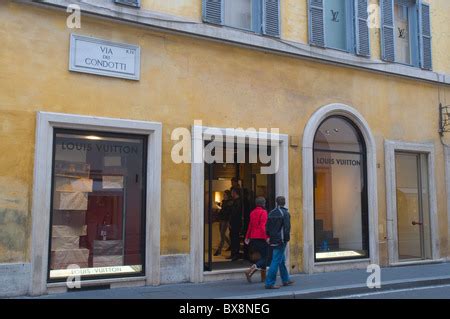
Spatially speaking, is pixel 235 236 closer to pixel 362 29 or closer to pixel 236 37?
pixel 236 37

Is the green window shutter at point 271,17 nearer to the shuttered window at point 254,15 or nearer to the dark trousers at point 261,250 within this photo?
the shuttered window at point 254,15

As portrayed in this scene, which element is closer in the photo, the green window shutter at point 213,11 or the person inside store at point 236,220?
the green window shutter at point 213,11

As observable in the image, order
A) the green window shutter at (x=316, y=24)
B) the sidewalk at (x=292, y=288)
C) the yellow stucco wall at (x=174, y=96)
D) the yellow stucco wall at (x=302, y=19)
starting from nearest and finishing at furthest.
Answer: the yellow stucco wall at (x=174, y=96) < the sidewalk at (x=292, y=288) < the yellow stucco wall at (x=302, y=19) < the green window shutter at (x=316, y=24)

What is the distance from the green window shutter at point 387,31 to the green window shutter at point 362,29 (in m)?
0.59

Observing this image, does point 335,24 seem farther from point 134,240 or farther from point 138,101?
point 134,240

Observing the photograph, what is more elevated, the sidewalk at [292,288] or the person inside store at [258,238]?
the person inside store at [258,238]

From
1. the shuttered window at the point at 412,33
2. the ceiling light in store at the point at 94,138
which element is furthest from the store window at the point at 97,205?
the shuttered window at the point at 412,33

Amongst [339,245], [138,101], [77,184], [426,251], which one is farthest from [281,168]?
[426,251]

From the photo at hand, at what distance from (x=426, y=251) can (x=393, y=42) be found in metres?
5.78

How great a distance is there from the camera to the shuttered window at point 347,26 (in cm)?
1262

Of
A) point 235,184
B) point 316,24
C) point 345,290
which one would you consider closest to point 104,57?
point 235,184

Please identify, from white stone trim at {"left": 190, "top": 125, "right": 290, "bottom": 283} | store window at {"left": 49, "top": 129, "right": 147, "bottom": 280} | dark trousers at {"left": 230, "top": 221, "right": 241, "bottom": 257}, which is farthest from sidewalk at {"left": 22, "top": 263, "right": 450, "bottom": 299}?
dark trousers at {"left": 230, "top": 221, "right": 241, "bottom": 257}

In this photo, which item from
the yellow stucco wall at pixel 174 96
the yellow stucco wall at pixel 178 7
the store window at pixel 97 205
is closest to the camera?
the yellow stucco wall at pixel 174 96

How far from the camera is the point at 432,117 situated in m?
14.1
